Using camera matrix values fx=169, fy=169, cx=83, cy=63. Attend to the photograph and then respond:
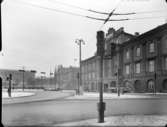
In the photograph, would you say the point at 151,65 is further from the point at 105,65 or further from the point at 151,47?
the point at 105,65

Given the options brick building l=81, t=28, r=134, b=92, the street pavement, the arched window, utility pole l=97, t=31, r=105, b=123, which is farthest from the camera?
the arched window

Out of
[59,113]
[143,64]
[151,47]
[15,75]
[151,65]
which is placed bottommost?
[59,113]

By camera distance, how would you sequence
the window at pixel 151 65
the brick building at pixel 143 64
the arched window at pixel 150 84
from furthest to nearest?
the arched window at pixel 150 84, the window at pixel 151 65, the brick building at pixel 143 64

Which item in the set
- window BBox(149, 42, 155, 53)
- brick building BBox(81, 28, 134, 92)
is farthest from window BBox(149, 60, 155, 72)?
brick building BBox(81, 28, 134, 92)

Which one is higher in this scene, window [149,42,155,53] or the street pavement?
window [149,42,155,53]

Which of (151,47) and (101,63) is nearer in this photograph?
(101,63)

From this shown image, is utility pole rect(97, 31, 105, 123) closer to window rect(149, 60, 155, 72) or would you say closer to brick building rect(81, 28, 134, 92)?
brick building rect(81, 28, 134, 92)

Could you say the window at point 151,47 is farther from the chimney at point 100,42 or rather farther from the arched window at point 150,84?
the chimney at point 100,42

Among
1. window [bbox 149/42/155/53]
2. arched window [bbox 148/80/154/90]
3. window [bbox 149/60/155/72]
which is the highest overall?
window [bbox 149/42/155/53]

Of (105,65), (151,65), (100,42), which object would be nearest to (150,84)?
(151,65)

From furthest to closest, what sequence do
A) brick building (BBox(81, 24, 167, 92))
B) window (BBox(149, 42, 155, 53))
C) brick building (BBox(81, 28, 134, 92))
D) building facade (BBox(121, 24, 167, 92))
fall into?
window (BBox(149, 42, 155, 53)), building facade (BBox(121, 24, 167, 92)), brick building (BBox(81, 24, 167, 92)), brick building (BBox(81, 28, 134, 92))

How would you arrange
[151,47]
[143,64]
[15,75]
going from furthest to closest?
1. [143,64]
2. [151,47]
3. [15,75]

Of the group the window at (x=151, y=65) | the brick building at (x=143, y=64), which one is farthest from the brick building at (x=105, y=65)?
the window at (x=151, y=65)

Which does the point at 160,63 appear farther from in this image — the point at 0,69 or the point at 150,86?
the point at 0,69
